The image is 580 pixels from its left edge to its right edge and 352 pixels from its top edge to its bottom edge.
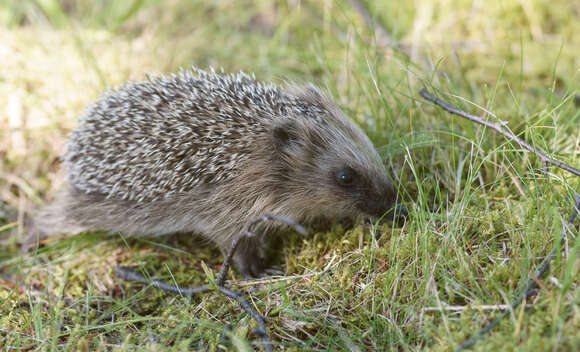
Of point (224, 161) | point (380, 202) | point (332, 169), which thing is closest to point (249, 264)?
point (224, 161)

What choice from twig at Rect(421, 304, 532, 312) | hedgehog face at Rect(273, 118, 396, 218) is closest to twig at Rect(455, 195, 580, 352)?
twig at Rect(421, 304, 532, 312)

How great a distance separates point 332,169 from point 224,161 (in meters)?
0.98

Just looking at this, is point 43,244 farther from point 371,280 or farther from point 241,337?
point 371,280

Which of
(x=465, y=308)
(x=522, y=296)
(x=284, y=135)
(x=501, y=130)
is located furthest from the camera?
(x=284, y=135)

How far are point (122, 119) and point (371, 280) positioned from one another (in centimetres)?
272

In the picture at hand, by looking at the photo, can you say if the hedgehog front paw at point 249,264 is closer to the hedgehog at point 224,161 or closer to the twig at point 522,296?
the hedgehog at point 224,161

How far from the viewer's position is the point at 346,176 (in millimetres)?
4062

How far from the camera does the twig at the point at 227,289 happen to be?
2.89m

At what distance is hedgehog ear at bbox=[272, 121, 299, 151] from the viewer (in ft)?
13.1

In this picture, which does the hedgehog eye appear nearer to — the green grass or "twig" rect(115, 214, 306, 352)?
the green grass

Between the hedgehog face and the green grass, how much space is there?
25cm

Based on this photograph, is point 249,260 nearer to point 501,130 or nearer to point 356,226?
point 356,226

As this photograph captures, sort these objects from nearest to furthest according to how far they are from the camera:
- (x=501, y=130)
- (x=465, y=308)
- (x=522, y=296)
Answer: (x=522, y=296) → (x=465, y=308) → (x=501, y=130)

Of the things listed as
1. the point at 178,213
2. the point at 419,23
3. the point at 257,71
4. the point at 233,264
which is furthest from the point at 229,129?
the point at 419,23
